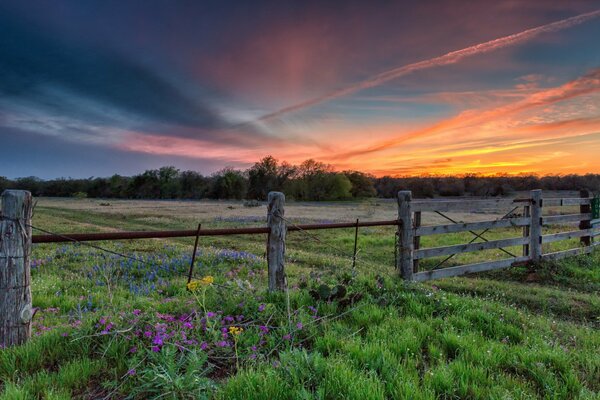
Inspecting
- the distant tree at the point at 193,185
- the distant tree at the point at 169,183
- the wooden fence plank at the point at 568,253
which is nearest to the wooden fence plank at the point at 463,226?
the wooden fence plank at the point at 568,253

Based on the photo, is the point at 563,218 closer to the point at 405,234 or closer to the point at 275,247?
the point at 405,234

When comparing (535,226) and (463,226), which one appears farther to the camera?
(535,226)

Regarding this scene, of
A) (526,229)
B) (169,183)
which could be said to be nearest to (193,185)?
(169,183)

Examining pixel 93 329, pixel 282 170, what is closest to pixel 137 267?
pixel 93 329

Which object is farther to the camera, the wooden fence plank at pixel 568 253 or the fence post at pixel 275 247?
the wooden fence plank at pixel 568 253

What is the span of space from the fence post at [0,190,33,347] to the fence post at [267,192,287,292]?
9.75 ft

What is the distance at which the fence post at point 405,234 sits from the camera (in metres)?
7.09

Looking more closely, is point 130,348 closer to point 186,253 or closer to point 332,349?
point 332,349

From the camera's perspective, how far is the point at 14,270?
3711 millimetres

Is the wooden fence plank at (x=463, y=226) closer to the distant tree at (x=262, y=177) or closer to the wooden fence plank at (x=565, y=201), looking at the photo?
the wooden fence plank at (x=565, y=201)

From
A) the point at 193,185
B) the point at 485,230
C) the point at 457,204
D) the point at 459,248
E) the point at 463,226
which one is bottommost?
the point at 459,248

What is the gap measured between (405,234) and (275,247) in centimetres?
313

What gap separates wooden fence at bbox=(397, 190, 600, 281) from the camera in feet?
23.5

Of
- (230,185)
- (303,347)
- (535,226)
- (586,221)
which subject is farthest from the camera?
(230,185)
